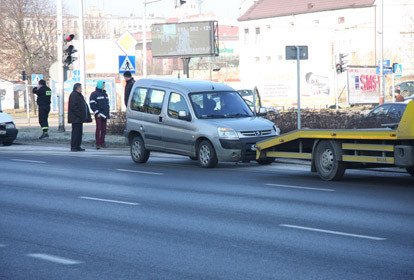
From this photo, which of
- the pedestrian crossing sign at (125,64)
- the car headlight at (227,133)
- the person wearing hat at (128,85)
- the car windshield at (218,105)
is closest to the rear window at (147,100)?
the car windshield at (218,105)

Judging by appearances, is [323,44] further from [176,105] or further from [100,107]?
[176,105]

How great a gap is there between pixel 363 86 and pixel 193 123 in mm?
42962

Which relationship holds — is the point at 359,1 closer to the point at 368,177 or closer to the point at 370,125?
the point at 370,125

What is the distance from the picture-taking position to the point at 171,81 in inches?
915

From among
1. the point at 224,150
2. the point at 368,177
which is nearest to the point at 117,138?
the point at 224,150

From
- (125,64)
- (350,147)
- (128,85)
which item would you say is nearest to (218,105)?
(350,147)

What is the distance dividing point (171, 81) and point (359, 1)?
73.0m

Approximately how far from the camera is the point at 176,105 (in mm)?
22625

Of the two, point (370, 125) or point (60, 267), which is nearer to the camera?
point (60, 267)

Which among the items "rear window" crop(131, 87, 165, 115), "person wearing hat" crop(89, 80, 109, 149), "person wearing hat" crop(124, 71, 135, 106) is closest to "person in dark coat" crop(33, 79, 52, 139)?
"person wearing hat" crop(124, 71, 135, 106)

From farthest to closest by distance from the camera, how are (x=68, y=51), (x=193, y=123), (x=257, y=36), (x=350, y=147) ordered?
(x=257, y=36)
(x=68, y=51)
(x=193, y=123)
(x=350, y=147)

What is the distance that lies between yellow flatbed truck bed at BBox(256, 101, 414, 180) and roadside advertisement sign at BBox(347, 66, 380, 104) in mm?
43364

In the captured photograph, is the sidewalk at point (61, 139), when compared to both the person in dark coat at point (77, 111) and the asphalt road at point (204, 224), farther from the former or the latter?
the asphalt road at point (204, 224)

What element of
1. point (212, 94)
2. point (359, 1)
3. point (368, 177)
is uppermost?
point (359, 1)
